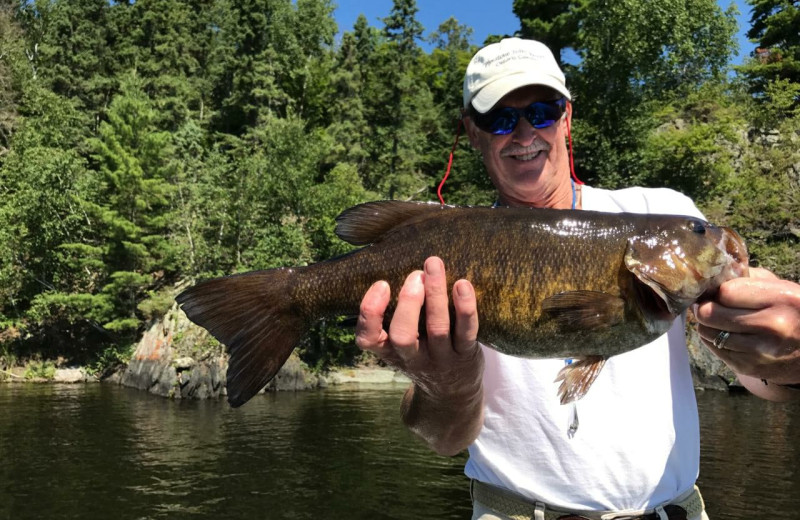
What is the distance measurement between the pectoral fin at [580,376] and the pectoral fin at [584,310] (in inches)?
7.1

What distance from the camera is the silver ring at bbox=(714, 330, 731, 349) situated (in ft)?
8.28

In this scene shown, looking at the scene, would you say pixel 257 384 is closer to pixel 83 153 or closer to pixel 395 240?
pixel 395 240

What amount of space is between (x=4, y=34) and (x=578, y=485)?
206 ft

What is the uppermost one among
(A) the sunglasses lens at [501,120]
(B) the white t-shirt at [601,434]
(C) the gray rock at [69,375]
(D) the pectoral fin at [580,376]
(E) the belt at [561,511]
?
(A) the sunglasses lens at [501,120]

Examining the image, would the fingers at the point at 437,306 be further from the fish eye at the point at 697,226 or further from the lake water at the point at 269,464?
the lake water at the point at 269,464

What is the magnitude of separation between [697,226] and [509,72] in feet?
4.85

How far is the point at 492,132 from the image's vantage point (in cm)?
370

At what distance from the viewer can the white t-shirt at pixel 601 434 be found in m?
2.95

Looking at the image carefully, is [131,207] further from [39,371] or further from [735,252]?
[735,252]

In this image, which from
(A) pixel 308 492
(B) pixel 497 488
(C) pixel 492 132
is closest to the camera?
(B) pixel 497 488

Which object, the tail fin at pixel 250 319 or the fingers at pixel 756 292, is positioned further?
the tail fin at pixel 250 319

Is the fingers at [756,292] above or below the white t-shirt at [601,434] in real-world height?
above

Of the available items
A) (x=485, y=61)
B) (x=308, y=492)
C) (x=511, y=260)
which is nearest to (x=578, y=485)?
(x=511, y=260)

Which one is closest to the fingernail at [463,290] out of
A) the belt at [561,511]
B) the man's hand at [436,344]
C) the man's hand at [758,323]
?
the man's hand at [436,344]
